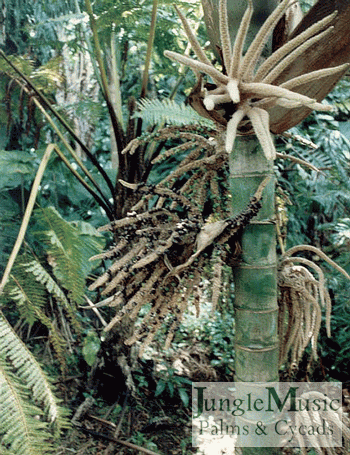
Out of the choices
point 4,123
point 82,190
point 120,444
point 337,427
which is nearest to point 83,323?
point 82,190

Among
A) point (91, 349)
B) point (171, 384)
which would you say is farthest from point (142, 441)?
point (91, 349)

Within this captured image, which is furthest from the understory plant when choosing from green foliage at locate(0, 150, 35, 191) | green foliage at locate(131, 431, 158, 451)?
green foliage at locate(131, 431, 158, 451)

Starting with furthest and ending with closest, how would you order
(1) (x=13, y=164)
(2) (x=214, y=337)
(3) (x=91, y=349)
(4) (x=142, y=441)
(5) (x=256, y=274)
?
1. (2) (x=214, y=337)
2. (3) (x=91, y=349)
3. (4) (x=142, y=441)
4. (1) (x=13, y=164)
5. (5) (x=256, y=274)

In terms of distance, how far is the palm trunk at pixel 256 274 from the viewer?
3.12 feet

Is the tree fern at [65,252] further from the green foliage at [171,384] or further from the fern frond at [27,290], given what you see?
the green foliage at [171,384]

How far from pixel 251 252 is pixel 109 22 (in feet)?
4.32

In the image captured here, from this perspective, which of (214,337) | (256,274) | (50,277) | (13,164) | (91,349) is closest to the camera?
(256,274)

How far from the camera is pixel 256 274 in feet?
3.12

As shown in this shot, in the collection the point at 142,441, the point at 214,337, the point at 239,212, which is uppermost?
the point at 239,212

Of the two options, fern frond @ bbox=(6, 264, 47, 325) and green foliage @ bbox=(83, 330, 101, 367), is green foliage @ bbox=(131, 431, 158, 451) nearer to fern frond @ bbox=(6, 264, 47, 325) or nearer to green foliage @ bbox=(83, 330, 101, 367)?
green foliage @ bbox=(83, 330, 101, 367)

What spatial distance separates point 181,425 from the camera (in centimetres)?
223

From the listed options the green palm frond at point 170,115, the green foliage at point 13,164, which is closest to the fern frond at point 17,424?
the green palm frond at point 170,115

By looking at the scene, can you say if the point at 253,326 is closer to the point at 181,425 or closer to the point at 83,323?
the point at 181,425
